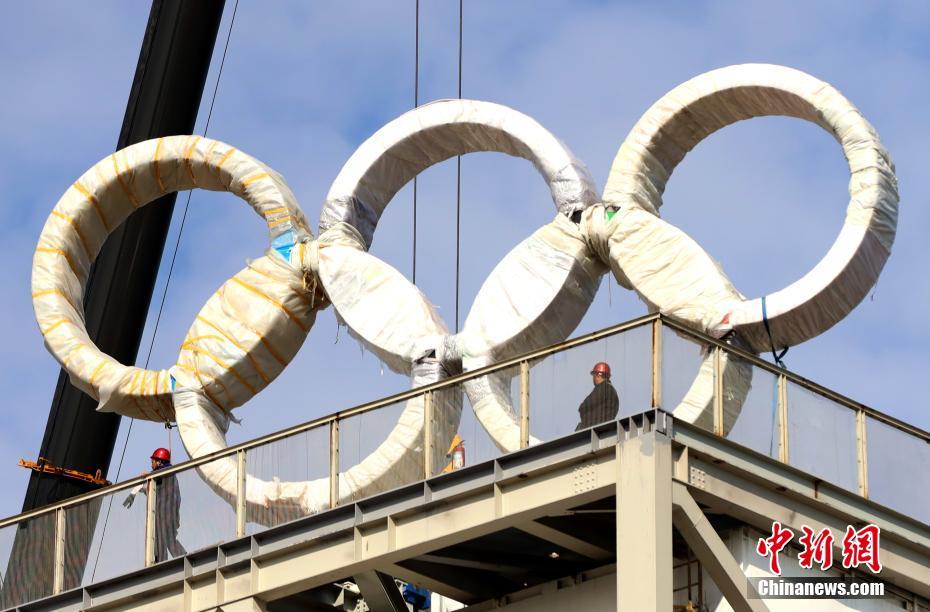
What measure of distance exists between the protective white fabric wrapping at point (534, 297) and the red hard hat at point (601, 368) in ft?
15.3

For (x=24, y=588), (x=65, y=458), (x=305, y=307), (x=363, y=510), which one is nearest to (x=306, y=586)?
(x=363, y=510)

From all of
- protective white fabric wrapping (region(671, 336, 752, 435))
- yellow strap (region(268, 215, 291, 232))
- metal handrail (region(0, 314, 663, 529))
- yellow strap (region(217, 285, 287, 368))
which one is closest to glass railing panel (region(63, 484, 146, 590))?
metal handrail (region(0, 314, 663, 529))

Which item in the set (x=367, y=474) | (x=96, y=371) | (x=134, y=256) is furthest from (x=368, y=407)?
(x=134, y=256)

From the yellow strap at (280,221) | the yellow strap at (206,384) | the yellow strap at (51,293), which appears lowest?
the yellow strap at (206,384)

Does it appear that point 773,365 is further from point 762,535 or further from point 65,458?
point 65,458

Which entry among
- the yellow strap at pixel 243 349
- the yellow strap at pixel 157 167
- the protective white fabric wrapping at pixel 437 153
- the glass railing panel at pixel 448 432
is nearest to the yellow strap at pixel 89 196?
the yellow strap at pixel 157 167

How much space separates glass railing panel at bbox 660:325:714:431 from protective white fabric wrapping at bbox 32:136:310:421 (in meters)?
10.0

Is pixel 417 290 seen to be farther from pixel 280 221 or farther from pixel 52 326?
pixel 52 326

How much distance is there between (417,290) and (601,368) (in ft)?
24.1

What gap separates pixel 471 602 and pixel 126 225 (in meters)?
15.9

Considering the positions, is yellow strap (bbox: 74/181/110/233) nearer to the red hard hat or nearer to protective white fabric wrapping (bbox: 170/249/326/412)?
protective white fabric wrapping (bbox: 170/249/326/412)

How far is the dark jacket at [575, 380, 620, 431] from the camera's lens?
33.2 m

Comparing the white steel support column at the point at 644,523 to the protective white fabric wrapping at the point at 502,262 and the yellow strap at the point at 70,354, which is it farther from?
the yellow strap at the point at 70,354

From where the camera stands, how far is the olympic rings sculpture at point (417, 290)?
36.3m
